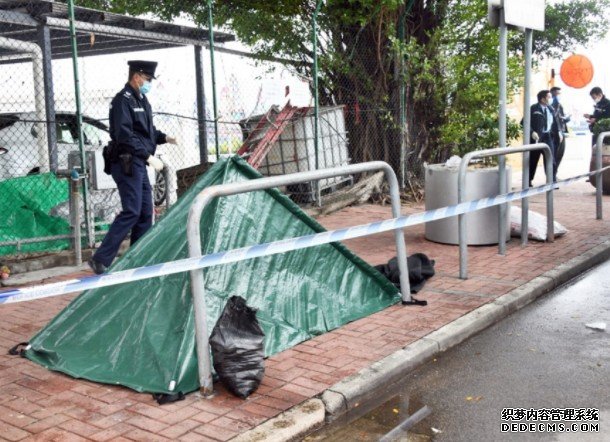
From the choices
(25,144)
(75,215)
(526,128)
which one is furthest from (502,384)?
(25,144)

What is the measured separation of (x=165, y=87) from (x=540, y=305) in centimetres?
882

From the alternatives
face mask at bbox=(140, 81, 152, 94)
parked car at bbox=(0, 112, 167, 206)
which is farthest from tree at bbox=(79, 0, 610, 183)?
face mask at bbox=(140, 81, 152, 94)

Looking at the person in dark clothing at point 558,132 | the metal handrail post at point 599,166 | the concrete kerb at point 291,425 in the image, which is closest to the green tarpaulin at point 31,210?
the concrete kerb at point 291,425

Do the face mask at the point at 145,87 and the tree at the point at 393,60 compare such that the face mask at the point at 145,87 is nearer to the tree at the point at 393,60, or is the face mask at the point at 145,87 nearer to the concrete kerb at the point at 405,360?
the concrete kerb at the point at 405,360

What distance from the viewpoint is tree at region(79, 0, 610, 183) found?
11469 mm

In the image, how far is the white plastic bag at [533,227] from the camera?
26.3 feet

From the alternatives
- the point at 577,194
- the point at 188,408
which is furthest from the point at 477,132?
the point at 188,408

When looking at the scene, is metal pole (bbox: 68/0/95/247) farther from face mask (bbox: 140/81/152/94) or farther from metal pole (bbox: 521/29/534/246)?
metal pole (bbox: 521/29/534/246)

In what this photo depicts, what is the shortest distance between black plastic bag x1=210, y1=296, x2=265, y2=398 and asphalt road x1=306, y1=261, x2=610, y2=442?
1.62 ft

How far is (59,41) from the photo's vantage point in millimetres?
11352

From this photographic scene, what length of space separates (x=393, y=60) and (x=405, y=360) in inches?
324

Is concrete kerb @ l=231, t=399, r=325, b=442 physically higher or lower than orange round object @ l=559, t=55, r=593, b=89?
lower

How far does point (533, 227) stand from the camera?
8.05 metres

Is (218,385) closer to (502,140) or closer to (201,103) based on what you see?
(502,140)
